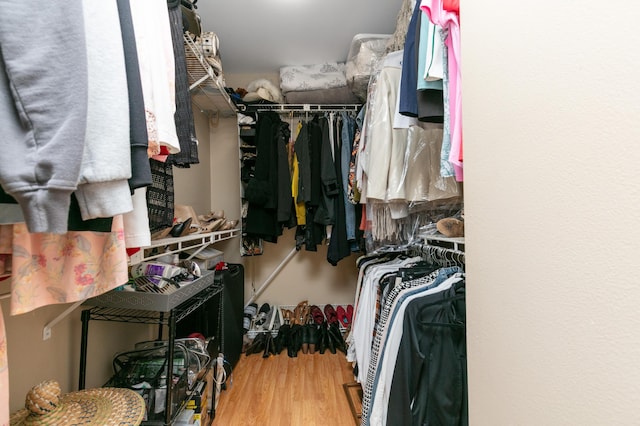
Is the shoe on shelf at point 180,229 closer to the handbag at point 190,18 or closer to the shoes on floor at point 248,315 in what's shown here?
the handbag at point 190,18

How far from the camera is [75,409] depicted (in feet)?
2.54

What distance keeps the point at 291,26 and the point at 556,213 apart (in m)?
2.11

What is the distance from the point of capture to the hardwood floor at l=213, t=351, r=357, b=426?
1449 millimetres

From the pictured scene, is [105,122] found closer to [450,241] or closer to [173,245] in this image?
[173,245]

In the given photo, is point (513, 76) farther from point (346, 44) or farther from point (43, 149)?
point (346, 44)

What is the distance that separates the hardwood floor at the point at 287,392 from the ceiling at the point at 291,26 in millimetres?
2391

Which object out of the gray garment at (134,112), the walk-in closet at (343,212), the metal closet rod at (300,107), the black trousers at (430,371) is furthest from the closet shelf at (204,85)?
the black trousers at (430,371)

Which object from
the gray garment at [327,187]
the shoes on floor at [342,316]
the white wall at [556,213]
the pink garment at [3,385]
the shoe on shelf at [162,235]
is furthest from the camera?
the shoes on floor at [342,316]

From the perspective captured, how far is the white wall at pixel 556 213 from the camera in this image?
0.96 ft

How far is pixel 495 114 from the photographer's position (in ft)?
1.66

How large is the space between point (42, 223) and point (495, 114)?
0.74 m

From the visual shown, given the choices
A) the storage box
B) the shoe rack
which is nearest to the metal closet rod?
the shoe rack

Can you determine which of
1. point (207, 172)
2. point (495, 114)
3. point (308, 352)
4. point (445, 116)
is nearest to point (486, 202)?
point (495, 114)

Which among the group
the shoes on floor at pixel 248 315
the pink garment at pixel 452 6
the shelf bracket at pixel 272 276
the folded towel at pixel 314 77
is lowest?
the shoes on floor at pixel 248 315
